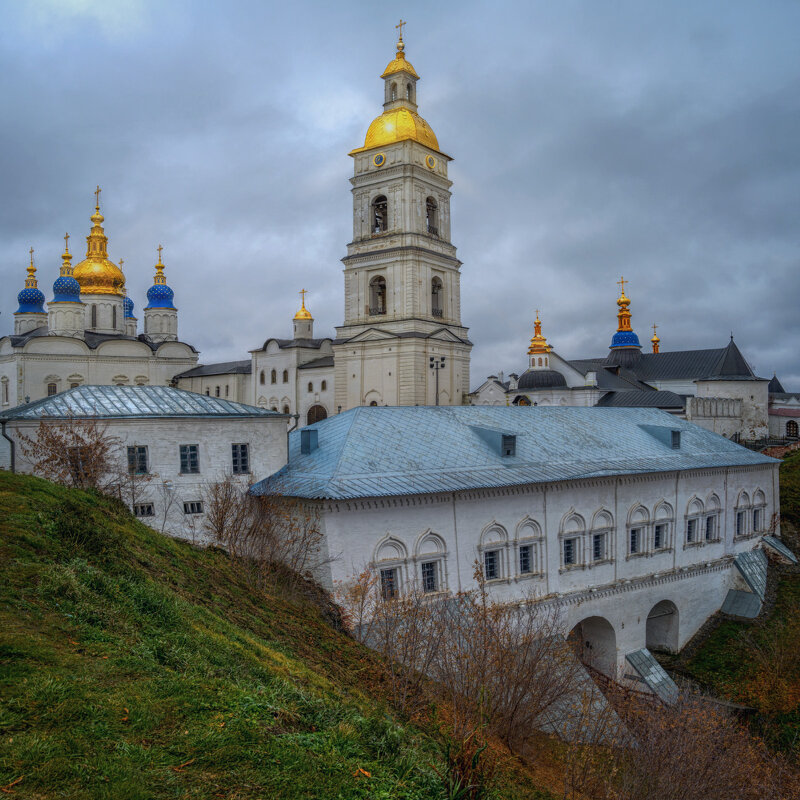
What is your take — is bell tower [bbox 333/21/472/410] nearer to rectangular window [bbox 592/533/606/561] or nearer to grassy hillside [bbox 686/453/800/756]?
rectangular window [bbox 592/533/606/561]

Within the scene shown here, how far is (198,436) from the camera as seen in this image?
69.7 feet

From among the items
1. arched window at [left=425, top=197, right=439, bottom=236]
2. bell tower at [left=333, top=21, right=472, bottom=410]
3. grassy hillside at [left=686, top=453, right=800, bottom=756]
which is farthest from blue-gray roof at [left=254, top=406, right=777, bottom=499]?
arched window at [left=425, top=197, right=439, bottom=236]

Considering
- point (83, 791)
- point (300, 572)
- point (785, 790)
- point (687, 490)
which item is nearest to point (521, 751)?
point (785, 790)

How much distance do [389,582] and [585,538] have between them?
783 cm

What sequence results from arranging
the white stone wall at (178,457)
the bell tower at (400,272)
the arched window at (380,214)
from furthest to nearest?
the arched window at (380,214)
the bell tower at (400,272)
the white stone wall at (178,457)

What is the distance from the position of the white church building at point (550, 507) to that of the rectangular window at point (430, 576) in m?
0.04

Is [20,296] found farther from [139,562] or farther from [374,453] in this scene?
[139,562]

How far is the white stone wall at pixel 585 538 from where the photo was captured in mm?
19875

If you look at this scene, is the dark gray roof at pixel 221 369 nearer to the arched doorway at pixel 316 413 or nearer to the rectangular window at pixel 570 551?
the arched doorway at pixel 316 413

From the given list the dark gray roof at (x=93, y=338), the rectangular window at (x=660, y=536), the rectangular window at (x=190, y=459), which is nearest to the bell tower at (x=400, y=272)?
the dark gray roof at (x=93, y=338)

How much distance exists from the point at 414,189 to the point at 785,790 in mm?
39412

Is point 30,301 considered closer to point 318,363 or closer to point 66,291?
point 66,291

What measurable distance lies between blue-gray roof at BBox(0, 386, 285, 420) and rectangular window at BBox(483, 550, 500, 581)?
7751mm

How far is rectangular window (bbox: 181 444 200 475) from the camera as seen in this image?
21016mm
